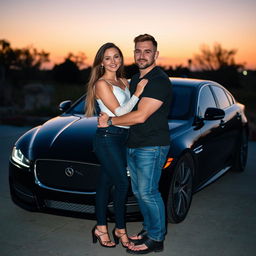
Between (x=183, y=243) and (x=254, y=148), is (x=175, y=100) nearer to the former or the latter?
(x=183, y=243)

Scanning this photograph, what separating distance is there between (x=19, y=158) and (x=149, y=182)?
62.6 inches

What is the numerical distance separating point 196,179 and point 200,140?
1.52ft

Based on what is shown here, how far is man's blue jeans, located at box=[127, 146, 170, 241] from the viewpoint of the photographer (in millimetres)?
4051

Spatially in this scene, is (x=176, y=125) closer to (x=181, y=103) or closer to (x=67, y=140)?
(x=181, y=103)

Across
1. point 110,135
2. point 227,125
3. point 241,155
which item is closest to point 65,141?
point 110,135

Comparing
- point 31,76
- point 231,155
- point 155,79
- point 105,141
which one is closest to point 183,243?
point 105,141

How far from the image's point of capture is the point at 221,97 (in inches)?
279

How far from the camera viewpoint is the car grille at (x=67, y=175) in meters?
4.55

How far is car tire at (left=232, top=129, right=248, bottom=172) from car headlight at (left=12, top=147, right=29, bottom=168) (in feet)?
12.2

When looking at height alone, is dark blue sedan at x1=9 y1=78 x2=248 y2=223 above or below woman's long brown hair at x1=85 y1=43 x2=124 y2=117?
below

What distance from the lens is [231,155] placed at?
23.4 feet

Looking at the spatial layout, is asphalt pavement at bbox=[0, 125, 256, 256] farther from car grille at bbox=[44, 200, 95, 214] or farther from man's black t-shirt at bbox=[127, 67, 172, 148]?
man's black t-shirt at bbox=[127, 67, 172, 148]

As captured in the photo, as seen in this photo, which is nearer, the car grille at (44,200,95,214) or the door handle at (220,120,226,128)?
the car grille at (44,200,95,214)

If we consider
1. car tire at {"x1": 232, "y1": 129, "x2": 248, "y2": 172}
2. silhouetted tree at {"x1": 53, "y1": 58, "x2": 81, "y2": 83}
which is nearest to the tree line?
silhouetted tree at {"x1": 53, "y1": 58, "x2": 81, "y2": 83}
